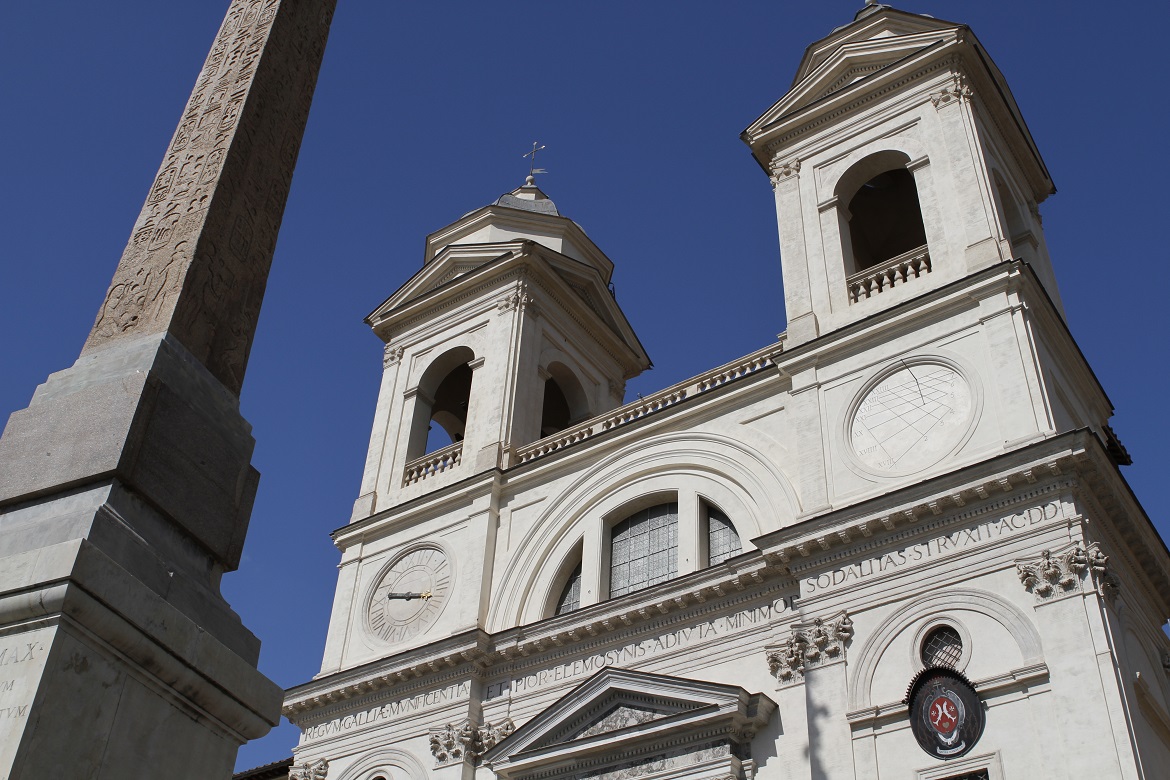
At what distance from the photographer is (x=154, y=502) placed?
19.2ft

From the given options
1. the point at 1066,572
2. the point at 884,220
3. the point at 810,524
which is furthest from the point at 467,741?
the point at 884,220

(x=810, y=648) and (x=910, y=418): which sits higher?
(x=910, y=418)

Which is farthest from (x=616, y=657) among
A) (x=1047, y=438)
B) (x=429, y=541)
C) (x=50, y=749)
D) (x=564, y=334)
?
(x=50, y=749)

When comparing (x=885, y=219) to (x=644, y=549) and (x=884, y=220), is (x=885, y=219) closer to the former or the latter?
(x=884, y=220)

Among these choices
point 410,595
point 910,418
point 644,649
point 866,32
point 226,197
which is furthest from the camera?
point 866,32

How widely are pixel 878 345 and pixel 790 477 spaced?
2425 millimetres

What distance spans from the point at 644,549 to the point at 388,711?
5.01 m

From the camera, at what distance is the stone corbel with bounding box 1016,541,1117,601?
1318cm

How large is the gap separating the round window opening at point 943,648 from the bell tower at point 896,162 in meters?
5.79

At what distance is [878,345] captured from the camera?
56.7 ft

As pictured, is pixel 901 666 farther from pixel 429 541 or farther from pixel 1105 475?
pixel 429 541

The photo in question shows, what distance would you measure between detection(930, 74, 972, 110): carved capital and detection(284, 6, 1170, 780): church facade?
5 cm

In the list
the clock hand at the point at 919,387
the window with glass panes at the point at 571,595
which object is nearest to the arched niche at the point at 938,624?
the clock hand at the point at 919,387

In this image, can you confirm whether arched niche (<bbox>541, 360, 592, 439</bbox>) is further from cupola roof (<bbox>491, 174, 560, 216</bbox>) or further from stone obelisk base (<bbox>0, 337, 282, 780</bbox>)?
stone obelisk base (<bbox>0, 337, 282, 780</bbox>)
